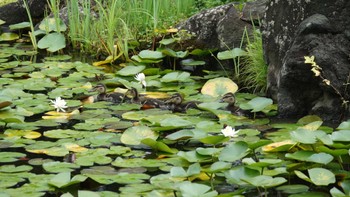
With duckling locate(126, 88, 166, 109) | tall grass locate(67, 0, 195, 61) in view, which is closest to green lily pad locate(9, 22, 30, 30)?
tall grass locate(67, 0, 195, 61)

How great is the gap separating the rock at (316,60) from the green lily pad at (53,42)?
3.30 metres

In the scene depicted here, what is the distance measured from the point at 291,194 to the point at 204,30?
161 inches

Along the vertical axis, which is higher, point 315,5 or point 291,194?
point 315,5

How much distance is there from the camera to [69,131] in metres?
5.87

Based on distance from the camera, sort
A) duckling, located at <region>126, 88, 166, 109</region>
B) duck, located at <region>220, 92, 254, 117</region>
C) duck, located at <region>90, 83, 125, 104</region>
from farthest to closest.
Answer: duck, located at <region>90, 83, 125, 104</region>
duckling, located at <region>126, 88, 166, 109</region>
duck, located at <region>220, 92, 254, 117</region>

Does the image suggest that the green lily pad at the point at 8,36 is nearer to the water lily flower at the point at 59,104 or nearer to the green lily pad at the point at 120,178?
the water lily flower at the point at 59,104

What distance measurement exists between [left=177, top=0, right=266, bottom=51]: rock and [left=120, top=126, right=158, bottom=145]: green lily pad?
7.94ft

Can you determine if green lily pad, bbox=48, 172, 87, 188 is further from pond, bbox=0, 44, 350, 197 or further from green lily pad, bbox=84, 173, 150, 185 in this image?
green lily pad, bbox=84, 173, 150, 185

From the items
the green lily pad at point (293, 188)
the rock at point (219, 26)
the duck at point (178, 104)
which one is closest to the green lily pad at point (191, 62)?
the rock at point (219, 26)

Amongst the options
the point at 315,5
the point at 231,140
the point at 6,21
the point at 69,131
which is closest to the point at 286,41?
the point at 315,5

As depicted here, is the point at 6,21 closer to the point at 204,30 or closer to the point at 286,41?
the point at 204,30

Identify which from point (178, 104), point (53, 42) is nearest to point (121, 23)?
point (53, 42)

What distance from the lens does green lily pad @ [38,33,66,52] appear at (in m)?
8.91

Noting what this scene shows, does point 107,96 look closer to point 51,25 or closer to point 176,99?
point 176,99
